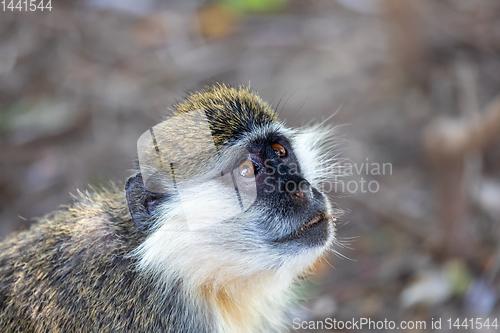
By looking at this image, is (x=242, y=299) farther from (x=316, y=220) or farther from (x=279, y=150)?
(x=279, y=150)

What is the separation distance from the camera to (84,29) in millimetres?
6574

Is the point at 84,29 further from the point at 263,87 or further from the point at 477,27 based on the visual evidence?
the point at 477,27

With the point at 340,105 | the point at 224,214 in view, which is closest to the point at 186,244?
the point at 224,214

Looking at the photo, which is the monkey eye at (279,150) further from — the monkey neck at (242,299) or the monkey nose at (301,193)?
the monkey neck at (242,299)

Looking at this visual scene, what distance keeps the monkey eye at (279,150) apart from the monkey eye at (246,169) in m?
0.20

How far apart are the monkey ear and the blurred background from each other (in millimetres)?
1494

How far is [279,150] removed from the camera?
2.48 metres

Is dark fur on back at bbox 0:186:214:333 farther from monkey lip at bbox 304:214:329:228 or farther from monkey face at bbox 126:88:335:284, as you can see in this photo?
monkey lip at bbox 304:214:329:228

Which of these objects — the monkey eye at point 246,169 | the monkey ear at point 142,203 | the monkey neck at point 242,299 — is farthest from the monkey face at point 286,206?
the monkey ear at point 142,203

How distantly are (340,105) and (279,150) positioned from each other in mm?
3104

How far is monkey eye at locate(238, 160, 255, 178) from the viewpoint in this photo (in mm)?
2287

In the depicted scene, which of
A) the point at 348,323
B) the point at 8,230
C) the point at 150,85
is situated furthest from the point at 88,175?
the point at 348,323

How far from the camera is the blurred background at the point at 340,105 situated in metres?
3.76

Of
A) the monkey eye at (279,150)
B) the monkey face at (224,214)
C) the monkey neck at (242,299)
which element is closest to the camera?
the monkey face at (224,214)
